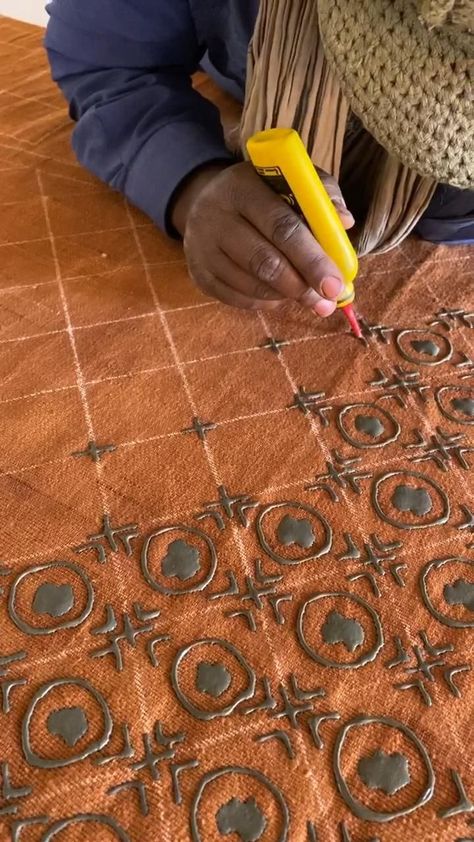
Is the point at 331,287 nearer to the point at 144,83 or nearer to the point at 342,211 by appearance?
the point at 342,211

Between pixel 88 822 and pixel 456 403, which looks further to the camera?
pixel 456 403

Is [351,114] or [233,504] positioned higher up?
[351,114]

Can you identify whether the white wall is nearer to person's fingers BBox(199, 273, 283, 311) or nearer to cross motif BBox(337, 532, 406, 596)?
person's fingers BBox(199, 273, 283, 311)

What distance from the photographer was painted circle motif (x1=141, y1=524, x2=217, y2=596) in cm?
44

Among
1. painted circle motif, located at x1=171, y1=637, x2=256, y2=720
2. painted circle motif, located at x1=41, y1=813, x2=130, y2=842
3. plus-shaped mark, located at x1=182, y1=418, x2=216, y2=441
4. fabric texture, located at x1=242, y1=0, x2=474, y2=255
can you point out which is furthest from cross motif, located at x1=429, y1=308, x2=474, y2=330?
painted circle motif, located at x1=41, y1=813, x2=130, y2=842

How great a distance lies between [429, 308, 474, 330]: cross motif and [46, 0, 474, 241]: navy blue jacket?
12 cm

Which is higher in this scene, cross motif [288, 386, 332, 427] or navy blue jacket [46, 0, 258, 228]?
navy blue jacket [46, 0, 258, 228]

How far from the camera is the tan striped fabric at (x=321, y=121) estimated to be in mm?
598

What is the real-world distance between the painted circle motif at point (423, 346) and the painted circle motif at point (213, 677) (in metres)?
0.29

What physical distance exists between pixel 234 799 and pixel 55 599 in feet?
0.50

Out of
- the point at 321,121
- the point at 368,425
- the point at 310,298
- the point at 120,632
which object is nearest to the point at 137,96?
the point at 321,121

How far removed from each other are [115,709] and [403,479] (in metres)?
0.24

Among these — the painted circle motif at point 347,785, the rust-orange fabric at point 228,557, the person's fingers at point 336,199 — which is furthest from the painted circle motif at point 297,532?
the person's fingers at point 336,199

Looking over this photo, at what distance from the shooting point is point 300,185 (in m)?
0.52
